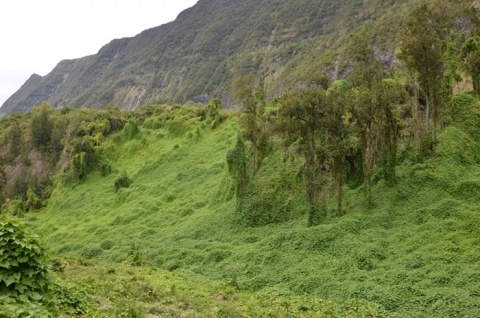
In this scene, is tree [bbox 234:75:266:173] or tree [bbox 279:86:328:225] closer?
tree [bbox 279:86:328:225]

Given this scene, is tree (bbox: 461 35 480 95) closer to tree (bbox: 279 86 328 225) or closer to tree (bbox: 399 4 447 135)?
tree (bbox: 399 4 447 135)

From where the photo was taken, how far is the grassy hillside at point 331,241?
14812 millimetres

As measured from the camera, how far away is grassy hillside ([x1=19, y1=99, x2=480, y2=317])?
1481 centimetres

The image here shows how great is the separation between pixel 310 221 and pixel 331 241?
2597 mm

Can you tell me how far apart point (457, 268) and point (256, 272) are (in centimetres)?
836

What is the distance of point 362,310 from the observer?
1377 cm

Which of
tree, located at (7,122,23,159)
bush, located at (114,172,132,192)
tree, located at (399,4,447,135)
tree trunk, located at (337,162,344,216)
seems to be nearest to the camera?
tree, located at (399,4,447,135)

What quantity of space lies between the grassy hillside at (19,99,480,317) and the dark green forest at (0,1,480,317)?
0.26ft

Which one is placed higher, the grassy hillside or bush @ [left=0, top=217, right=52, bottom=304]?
bush @ [left=0, top=217, right=52, bottom=304]

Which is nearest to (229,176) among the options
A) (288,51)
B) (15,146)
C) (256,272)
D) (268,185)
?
(268,185)

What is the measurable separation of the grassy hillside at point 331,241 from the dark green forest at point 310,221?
0.26 feet

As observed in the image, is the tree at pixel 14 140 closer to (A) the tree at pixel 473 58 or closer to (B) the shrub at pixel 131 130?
(B) the shrub at pixel 131 130

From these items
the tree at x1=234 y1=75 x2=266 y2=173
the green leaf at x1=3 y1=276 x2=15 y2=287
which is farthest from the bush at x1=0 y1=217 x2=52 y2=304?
the tree at x1=234 y1=75 x2=266 y2=173

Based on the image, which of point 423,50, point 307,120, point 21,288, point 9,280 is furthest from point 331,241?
point 9,280
